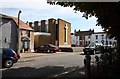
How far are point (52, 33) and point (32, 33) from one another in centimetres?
1239

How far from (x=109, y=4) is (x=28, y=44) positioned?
39.7 m

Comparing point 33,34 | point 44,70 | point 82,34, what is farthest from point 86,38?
point 44,70

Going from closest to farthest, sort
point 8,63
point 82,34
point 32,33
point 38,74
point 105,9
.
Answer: point 105,9
point 38,74
point 8,63
point 32,33
point 82,34

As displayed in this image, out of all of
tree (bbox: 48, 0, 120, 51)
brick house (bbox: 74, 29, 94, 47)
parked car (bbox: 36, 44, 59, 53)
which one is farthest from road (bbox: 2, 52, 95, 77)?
brick house (bbox: 74, 29, 94, 47)

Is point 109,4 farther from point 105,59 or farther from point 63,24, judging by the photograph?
point 63,24

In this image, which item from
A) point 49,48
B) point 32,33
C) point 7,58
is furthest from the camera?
point 32,33

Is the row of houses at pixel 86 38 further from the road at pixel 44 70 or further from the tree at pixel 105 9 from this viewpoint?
the tree at pixel 105 9

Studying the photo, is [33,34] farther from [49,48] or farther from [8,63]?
[8,63]

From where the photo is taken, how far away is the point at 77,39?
118 metres

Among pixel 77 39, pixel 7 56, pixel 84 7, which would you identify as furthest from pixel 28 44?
pixel 77 39

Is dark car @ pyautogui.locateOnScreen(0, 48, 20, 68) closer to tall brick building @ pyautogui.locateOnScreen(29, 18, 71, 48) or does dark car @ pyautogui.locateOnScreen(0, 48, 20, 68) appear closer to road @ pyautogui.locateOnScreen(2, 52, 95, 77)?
road @ pyautogui.locateOnScreen(2, 52, 95, 77)

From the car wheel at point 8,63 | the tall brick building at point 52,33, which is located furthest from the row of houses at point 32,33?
the car wheel at point 8,63

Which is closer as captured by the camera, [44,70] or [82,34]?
[44,70]

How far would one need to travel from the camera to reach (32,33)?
55719mm
